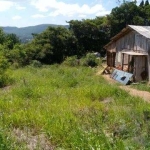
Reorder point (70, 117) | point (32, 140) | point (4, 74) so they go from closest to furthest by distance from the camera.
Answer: point (32, 140) → point (70, 117) → point (4, 74)

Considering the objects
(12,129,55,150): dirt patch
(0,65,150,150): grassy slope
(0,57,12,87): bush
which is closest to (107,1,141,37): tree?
(0,57,12,87): bush

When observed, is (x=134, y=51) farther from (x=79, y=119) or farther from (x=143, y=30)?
(x=79, y=119)

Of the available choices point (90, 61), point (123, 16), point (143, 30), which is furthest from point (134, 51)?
point (123, 16)

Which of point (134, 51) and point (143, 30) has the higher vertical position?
point (143, 30)

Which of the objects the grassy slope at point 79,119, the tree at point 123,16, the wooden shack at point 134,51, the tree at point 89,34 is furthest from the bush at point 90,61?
the grassy slope at point 79,119

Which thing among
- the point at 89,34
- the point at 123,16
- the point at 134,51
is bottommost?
the point at 134,51

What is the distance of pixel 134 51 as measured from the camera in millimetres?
20906

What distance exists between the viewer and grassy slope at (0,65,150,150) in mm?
6000

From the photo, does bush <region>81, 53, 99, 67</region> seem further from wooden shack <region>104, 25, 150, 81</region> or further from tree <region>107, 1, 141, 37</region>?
tree <region>107, 1, 141, 37</region>

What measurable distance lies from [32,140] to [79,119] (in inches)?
68.3

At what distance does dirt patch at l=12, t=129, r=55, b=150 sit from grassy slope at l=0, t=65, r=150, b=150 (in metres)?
0.14

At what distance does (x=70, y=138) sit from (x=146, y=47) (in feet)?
45.5

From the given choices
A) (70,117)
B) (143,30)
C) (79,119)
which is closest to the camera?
(70,117)

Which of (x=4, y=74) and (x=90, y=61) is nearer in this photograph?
(x=4, y=74)
